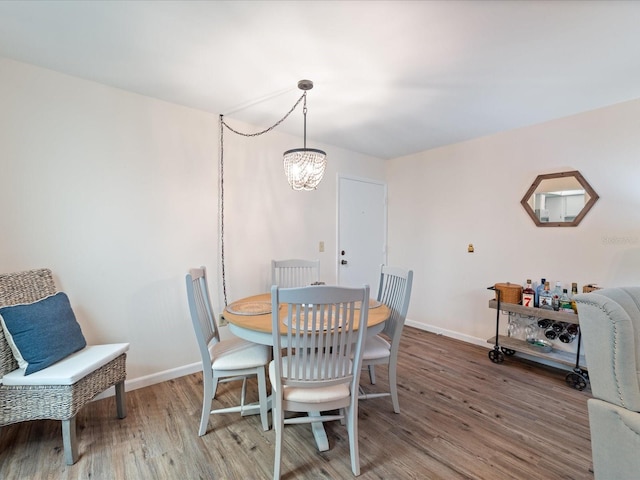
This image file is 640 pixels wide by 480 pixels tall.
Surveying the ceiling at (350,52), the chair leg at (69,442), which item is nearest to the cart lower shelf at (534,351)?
the ceiling at (350,52)

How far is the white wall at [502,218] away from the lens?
2498 millimetres

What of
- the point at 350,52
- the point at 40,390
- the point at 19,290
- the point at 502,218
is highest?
the point at 350,52

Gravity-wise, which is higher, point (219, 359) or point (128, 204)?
point (128, 204)

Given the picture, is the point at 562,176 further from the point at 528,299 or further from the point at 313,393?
the point at 313,393

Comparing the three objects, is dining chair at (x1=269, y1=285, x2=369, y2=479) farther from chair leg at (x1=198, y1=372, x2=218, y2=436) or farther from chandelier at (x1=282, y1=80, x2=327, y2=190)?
chandelier at (x1=282, y1=80, x2=327, y2=190)

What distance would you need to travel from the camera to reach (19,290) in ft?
5.99

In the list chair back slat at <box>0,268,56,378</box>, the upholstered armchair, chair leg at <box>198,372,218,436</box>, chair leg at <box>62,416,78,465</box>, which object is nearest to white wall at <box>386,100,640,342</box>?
the upholstered armchair

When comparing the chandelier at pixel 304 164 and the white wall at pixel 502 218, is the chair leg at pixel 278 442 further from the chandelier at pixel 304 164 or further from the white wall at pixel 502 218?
the white wall at pixel 502 218

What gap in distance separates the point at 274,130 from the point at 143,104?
4.09 feet

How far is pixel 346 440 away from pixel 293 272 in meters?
1.55

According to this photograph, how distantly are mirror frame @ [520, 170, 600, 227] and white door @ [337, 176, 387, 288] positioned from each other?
1.76 metres

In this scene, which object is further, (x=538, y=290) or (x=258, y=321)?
(x=538, y=290)

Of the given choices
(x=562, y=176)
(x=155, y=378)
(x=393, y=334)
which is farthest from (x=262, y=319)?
(x=562, y=176)

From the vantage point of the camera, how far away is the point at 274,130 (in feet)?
10.5
